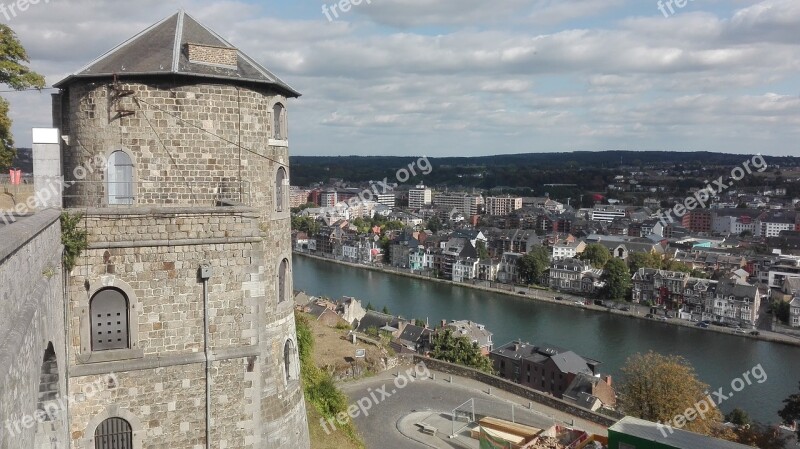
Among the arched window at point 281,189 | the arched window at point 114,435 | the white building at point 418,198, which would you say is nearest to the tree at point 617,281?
the arched window at point 281,189

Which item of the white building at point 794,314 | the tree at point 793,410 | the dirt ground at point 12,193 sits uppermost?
the dirt ground at point 12,193

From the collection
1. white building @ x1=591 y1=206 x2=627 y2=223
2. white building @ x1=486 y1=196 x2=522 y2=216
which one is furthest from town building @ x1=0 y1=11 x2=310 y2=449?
white building @ x1=486 y1=196 x2=522 y2=216

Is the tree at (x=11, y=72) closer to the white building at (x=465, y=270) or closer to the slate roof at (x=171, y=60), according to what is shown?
the slate roof at (x=171, y=60)

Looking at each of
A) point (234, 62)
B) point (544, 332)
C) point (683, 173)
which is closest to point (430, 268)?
point (544, 332)

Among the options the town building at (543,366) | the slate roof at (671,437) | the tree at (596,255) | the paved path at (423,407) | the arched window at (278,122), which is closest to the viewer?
the arched window at (278,122)

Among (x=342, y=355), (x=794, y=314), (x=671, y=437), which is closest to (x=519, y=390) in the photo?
(x=671, y=437)

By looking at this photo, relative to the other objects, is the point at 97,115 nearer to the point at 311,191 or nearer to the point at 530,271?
the point at 530,271

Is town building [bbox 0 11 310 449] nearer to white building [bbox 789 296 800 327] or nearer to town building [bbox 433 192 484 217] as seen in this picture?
white building [bbox 789 296 800 327]
